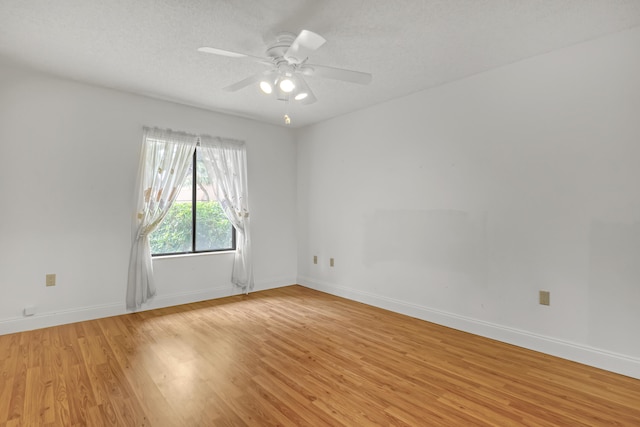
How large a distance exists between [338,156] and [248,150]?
4.48ft

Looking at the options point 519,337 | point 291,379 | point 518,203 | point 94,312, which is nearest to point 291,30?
point 518,203

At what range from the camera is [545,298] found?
9.01ft

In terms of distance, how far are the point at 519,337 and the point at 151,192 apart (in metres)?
4.22

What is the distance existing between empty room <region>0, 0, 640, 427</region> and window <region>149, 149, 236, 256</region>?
28 millimetres

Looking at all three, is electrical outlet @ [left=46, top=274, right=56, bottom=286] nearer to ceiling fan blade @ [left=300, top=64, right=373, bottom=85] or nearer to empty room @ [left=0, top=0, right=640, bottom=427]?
empty room @ [left=0, top=0, right=640, bottom=427]

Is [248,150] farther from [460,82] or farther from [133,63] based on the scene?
[460,82]

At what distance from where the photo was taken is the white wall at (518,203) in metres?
2.44

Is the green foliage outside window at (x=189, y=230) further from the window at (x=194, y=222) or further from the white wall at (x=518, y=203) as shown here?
the white wall at (x=518, y=203)

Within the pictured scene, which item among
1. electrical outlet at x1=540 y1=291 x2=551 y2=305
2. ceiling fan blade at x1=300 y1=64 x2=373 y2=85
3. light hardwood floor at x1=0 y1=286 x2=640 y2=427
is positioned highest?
ceiling fan blade at x1=300 y1=64 x2=373 y2=85

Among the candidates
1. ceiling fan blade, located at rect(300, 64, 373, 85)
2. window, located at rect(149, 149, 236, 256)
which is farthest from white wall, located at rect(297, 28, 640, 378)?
window, located at rect(149, 149, 236, 256)

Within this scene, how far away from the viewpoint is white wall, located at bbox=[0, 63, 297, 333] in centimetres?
312

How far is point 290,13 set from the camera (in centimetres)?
220

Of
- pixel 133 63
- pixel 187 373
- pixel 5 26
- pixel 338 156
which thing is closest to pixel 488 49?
pixel 338 156

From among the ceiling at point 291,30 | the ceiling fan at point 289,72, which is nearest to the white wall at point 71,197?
the ceiling at point 291,30
